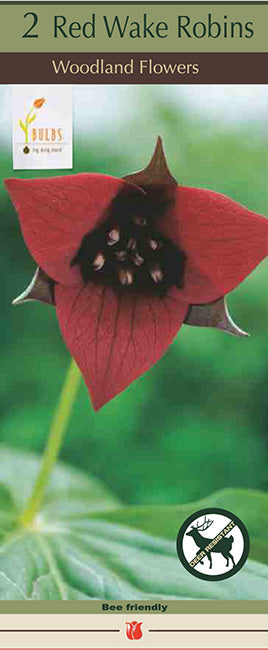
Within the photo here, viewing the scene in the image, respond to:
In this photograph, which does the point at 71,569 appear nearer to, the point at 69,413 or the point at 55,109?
the point at 69,413

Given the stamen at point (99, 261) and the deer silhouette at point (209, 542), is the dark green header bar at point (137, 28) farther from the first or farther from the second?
the deer silhouette at point (209, 542)

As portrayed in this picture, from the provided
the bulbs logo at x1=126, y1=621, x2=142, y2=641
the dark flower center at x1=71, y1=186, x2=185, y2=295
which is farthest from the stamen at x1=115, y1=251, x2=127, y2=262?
the bulbs logo at x1=126, y1=621, x2=142, y2=641

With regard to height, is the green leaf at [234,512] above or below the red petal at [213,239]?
below

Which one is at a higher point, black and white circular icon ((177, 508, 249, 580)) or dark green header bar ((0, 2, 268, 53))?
dark green header bar ((0, 2, 268, 53))

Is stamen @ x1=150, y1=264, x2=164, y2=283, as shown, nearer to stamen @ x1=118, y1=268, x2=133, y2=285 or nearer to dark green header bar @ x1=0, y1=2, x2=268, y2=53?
stamen @ x1=118, y1=268, x2=133, y2=285

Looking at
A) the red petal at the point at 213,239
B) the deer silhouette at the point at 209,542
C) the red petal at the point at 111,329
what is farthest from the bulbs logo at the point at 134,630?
the red petal at the point at 213,239

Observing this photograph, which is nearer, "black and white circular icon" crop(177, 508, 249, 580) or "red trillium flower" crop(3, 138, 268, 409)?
"red trillium flower" crop(3, 138, 268, 409)

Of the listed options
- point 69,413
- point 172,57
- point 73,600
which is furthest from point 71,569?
point 172,57

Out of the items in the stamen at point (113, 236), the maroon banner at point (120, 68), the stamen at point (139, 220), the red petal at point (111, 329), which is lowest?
the red petal at point (111, 329)
